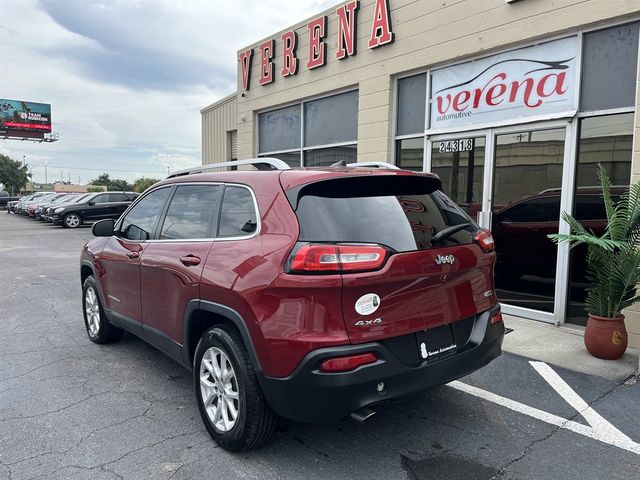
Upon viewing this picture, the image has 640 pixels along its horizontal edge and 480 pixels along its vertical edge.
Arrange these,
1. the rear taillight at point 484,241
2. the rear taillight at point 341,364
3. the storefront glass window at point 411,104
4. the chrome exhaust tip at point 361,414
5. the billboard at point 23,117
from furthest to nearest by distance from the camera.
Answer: the billboard at point 23,117
the storefront glass window at point 411,104
the rear taillight at point 484,241
the chrome exhaust tip at point 361,414
the rear taillight at point 341,364

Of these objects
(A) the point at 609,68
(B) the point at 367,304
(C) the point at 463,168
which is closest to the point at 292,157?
(C) the point at 463,168

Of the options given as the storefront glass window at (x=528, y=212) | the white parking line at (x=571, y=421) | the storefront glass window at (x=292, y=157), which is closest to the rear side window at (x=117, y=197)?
the storefront glass window at (x=292, y=157)

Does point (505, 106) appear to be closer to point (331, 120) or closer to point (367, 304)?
point (331, 120)

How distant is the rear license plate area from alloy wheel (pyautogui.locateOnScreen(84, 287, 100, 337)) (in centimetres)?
363

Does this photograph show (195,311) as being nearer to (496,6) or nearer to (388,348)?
(388,348)

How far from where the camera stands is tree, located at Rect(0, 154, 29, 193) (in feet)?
240

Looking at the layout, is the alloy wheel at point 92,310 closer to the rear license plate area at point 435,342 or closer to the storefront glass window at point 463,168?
the rear license plate area at point 435,342

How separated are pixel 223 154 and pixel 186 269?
10705 millimetres

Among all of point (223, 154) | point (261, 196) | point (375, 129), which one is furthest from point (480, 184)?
point (223, 154)

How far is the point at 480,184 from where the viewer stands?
6852 mm

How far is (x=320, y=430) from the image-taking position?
3.41 meters

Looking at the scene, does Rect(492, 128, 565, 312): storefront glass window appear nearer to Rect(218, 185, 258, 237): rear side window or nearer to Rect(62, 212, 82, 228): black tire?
Rect(218, 185, 258, 237): rear side window

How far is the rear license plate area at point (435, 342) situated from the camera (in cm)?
289

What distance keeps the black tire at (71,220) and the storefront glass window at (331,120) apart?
16.3 metres
